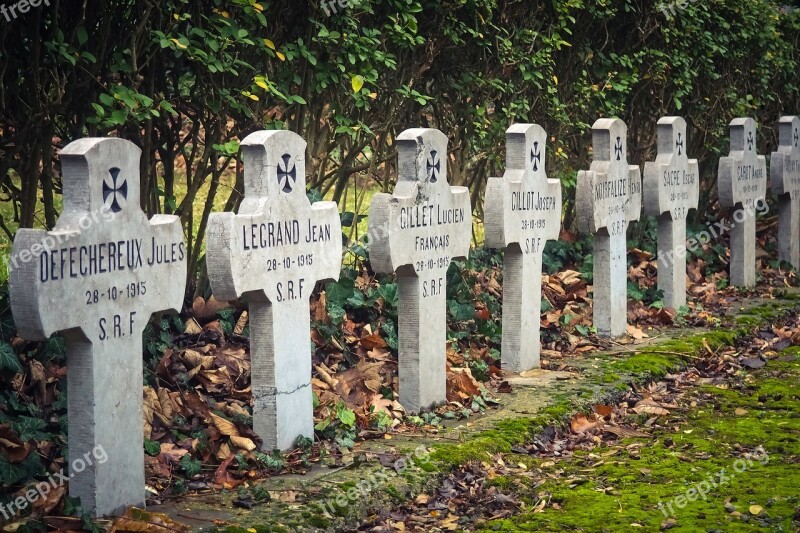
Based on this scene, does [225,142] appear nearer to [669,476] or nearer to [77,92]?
[77,92]

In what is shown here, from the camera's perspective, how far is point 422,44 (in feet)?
25.9

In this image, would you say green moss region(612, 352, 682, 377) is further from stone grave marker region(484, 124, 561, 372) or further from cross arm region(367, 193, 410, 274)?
cross arm region(367, 193, 410, 274)

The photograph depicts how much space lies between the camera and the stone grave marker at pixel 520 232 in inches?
275

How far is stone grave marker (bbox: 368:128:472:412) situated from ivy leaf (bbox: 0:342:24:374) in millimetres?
1887

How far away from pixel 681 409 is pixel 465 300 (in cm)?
184

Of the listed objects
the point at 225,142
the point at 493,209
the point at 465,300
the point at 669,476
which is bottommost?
the point at 669,476

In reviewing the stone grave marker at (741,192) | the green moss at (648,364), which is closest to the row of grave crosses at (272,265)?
the green moss at (648,364)

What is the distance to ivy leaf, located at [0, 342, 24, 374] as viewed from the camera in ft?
16.6

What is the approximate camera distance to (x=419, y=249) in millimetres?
6188

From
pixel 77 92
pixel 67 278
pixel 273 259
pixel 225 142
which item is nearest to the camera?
pixel 67 278

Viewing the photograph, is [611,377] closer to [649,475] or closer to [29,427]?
[649,475]

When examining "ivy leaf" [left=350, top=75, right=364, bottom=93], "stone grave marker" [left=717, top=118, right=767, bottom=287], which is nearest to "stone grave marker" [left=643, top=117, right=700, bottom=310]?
"stone grave marker" [left=717, top=118, right=767, bottom=287]

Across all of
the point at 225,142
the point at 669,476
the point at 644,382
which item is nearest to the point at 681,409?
the point at 644,382

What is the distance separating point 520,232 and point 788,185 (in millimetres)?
5243
